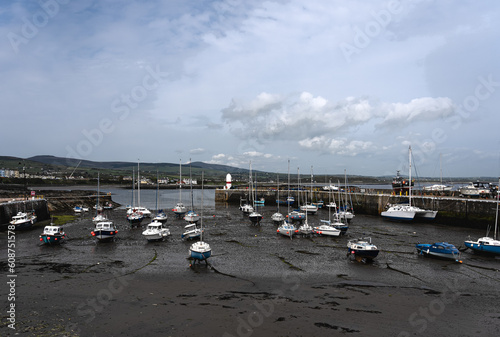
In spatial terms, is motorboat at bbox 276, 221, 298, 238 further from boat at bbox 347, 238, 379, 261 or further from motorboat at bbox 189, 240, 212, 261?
motorboat at bbox 189, 240, 212, 261

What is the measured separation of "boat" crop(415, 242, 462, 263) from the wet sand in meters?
0.95

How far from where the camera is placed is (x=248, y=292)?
2169cm

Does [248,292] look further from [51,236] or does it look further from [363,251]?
[51,236]

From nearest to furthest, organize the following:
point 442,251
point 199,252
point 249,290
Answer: point 249,290 < point 199,252 < point 442,251

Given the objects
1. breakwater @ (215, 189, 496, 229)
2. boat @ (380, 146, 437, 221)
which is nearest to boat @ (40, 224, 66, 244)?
boat @ (380, 146, 437, 221)

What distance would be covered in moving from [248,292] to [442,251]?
69.0 feet

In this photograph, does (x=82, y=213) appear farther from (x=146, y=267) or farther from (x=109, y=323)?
(x=109, y=323)

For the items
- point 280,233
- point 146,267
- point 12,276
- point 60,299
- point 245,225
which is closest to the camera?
point 60,299

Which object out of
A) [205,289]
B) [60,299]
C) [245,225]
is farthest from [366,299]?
[245,225]

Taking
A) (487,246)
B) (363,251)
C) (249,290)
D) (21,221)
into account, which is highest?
(21,221)

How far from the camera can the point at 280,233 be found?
45.9 m

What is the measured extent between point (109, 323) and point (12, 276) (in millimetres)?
13244

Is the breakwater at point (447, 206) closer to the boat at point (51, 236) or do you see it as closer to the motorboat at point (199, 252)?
the motorboat at point (199, 252)

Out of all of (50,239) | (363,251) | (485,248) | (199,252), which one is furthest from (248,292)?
(50,239)
